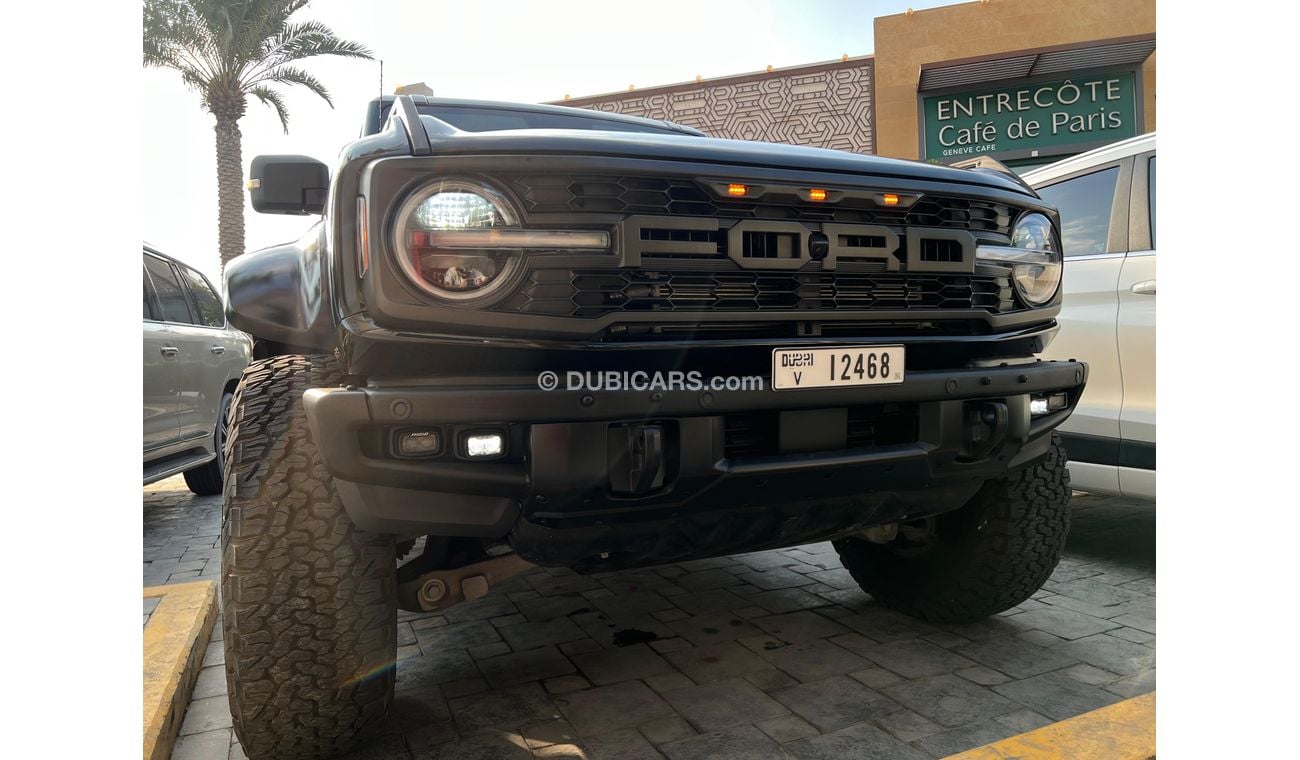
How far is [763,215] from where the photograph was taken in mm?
1973

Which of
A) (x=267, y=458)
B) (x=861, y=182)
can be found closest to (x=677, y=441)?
(x=861, y=182)

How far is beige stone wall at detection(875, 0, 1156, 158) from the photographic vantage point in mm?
13641

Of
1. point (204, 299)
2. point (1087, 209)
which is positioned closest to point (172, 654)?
point (1087, 209)

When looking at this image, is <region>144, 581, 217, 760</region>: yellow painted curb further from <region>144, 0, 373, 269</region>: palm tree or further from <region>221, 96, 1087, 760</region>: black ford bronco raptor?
Answer: <region>144, 0, 373, 269</region>: palm tree

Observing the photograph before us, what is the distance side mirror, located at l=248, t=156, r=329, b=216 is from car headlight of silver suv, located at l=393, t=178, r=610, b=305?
1.03 metres

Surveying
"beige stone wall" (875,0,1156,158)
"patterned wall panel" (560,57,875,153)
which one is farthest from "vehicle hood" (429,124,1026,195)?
"beige stone wall" (875,0,1156,158)

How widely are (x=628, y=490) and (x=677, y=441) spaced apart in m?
0.15

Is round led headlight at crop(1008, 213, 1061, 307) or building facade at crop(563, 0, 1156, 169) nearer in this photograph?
round led headlight at crop(1008, 213, 1061, 307)

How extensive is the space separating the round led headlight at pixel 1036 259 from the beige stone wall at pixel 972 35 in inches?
502

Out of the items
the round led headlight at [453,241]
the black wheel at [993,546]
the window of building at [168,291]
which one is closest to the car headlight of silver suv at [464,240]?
the round led headlight at [453,241]

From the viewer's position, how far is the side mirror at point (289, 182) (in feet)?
8.60

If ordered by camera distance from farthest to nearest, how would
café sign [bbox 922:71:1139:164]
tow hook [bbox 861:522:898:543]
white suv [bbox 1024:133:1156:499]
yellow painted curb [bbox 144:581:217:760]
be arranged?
café sign [bbox 922:71:1139:164] → white suv [bbox 1024:133:1156:499] → tow hook [bbox 861:522:898:543] → yellow painted curb [bbox 144:581:217:760]

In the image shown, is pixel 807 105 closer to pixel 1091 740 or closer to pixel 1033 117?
pixel 1033 117

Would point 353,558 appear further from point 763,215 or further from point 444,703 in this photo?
point 763,215
